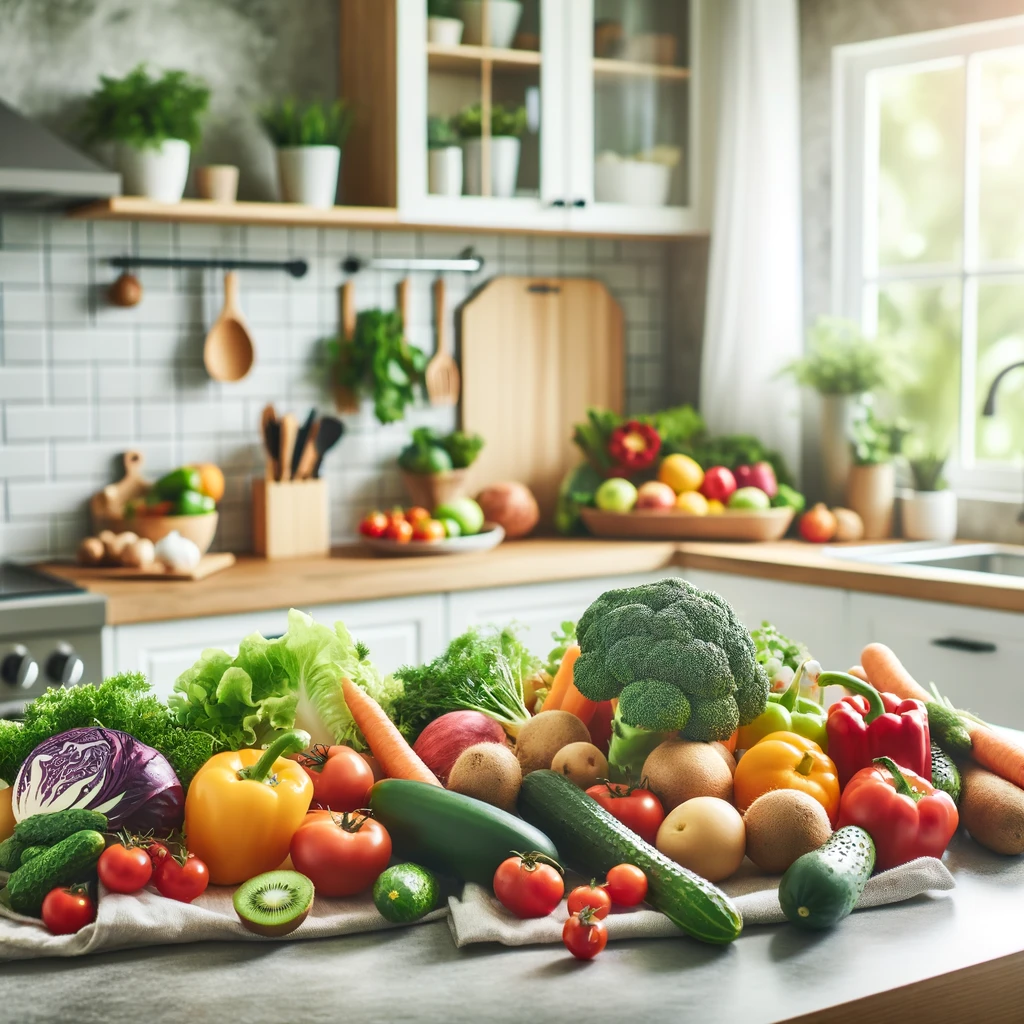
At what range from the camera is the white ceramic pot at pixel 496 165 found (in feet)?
12.0

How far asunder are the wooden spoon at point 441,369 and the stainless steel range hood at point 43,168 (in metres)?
1.13

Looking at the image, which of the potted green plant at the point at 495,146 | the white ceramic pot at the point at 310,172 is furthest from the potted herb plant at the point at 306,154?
the potted green plant at the point at 495,146

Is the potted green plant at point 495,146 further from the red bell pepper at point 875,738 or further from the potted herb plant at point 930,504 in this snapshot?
the red bell pepper at point 875,738

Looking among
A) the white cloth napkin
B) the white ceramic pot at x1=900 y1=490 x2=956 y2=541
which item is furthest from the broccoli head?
the white ceramic pot at x1=900 y1=490 x2=956 y2=541

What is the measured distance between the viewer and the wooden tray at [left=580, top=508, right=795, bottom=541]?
3.70 meters

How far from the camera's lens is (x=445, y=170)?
3604 millimetres

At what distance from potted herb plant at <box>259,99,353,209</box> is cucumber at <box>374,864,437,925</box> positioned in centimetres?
252

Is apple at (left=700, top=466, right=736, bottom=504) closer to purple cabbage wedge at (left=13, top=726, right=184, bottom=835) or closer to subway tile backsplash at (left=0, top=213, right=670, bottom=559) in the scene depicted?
subway tile backsplash at (left=0, top=213, right=670, bottom=559)

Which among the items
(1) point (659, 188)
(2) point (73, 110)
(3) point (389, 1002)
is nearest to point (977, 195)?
(1) point (659, 188)

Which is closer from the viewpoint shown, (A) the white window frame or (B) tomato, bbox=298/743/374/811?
(B) tomato, bbox=298/743/374/811

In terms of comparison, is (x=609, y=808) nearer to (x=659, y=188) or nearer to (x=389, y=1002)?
(x=389, y=1002)

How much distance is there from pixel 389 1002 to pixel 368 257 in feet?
9.86

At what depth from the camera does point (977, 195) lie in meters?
3.73

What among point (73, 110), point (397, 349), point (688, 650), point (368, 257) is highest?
point (73, 110)
